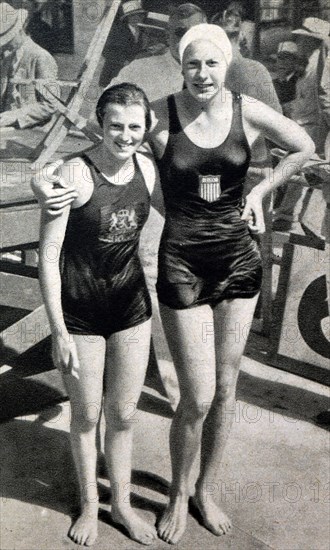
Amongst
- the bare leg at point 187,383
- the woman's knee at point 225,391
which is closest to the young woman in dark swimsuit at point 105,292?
the bare leg at point 187,383

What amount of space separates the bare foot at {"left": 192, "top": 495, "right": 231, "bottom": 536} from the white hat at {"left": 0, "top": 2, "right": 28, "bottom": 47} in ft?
7.39

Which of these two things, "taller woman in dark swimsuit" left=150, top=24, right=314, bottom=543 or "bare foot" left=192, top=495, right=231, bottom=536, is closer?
"taller woman in dark swimsuit" left=150, top=24, right=314, bottom=543

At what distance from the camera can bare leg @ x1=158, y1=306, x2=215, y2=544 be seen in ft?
10.3

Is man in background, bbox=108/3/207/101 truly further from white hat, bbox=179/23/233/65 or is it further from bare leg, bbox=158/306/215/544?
bare leg, bbox=158/306/215/544

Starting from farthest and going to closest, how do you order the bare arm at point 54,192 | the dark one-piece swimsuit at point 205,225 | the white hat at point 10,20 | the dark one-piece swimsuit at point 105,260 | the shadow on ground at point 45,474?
1. the shadow on ground at point 45,474
2. the white hat at point 10,20
3. the dark one-piece swimsuit at point 205,225
4. the dark one-piece swimsuit at point 105,260
5. the bare arm at point 54,192

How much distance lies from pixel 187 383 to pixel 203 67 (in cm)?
130

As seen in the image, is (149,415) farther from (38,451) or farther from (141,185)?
(141,185)

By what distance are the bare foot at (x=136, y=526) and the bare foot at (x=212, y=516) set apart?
24 cm

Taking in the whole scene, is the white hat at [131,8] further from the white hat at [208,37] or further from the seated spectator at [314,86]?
the seated spectator at [314,86]

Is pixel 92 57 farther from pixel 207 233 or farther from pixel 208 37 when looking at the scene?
pixel 207 233

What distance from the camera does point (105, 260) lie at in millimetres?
3018

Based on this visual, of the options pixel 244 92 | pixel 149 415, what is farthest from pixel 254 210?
pixel 149 415

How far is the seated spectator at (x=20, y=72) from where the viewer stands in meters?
3.30

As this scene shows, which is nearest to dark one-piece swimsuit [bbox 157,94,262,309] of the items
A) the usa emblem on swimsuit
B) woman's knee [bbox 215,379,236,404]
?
the usa emblem on swimsuit
